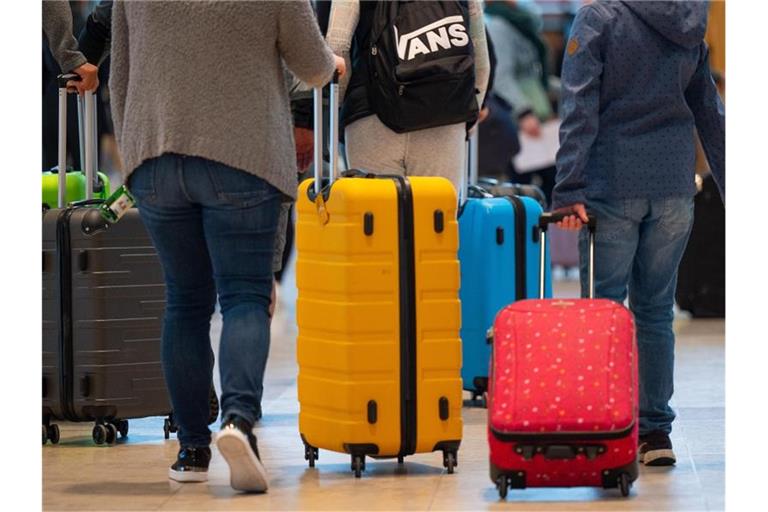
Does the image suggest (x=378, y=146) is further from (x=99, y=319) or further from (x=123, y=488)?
(x=123, y=488)

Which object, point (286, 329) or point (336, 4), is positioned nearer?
point (336, 4)

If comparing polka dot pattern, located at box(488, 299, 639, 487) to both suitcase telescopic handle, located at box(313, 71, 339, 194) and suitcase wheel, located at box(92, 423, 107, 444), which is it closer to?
suitcase telescopic handle, located at box(313, 71, 339, 194)

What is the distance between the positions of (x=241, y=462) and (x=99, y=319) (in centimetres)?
95

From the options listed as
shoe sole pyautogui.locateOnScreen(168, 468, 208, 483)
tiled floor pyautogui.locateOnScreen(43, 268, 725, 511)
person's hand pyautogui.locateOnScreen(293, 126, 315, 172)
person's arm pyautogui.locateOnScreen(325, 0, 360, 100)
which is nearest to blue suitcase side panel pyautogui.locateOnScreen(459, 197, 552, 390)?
tiled floor pyautogui.locateOnScreen(43, 268, 725, 511)

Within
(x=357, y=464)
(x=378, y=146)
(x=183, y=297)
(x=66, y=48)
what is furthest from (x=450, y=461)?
(x=66, y=48)

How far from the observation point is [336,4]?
14.9 feet

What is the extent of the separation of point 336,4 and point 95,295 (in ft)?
3.41

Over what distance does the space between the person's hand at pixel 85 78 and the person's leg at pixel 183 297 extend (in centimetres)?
68

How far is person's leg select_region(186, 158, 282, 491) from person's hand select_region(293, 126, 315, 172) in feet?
3.57

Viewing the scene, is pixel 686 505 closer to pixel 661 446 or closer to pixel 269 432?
pixel 661 446

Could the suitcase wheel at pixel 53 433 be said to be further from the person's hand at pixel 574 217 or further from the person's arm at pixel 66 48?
the person's hand at pixel 574 217

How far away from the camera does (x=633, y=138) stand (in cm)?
415

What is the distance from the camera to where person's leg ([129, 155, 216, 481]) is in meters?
3.83
